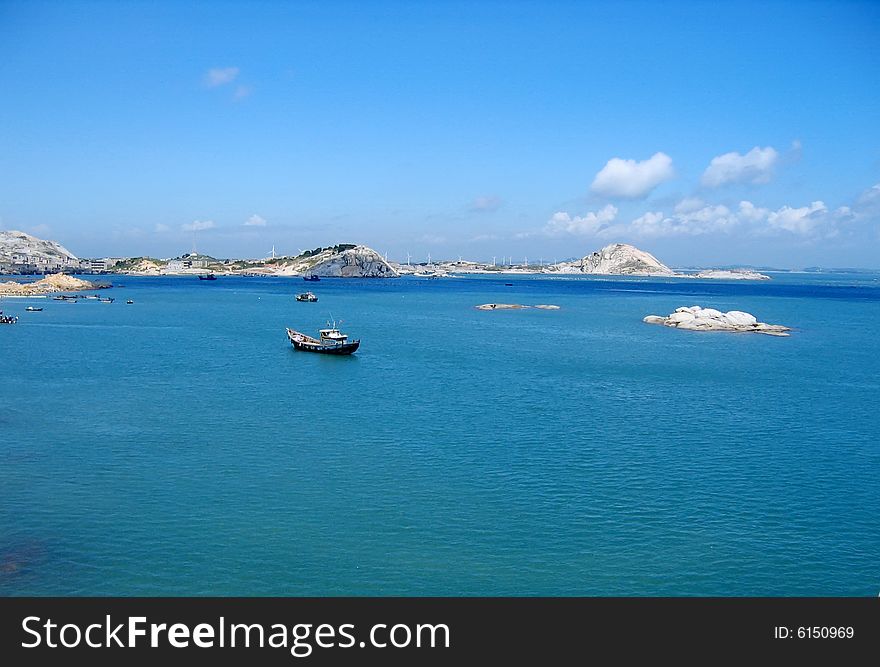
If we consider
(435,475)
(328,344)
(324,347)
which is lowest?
(435,475)

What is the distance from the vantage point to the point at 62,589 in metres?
14.1

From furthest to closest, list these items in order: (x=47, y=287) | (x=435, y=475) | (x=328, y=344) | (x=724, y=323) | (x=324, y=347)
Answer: (x=47, y=287) → (x=724, y=323) → (x=328, y=344) → (x=324, y=347) → (x=435, y=475)

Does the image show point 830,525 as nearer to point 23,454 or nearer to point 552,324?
point 23,454

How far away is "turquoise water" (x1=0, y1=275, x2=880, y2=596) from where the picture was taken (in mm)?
15156

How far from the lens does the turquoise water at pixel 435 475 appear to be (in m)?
15.2

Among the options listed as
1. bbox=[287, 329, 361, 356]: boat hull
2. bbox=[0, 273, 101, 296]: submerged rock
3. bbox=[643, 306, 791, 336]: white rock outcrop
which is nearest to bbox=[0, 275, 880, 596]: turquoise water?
bbox=[287, 329, 361, 356]: boat hull

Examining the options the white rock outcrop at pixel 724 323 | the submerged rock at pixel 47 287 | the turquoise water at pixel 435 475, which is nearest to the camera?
the turquoise water at pixel 435 475

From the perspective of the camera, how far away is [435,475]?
71.1 ft

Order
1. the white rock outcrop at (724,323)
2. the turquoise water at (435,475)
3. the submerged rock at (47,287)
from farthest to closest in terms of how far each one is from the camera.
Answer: the submerged rock at (47,287) < the white rock outcrop at (724,323) < the turquoise water at (435,475)

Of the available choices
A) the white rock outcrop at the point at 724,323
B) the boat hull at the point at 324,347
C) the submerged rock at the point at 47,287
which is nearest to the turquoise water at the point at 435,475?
the boat hull at the point at 324,347

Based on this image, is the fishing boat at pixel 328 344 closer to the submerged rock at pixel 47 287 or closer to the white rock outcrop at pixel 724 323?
the white rock outcrop at pixel 724 323

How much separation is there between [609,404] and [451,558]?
747 inches

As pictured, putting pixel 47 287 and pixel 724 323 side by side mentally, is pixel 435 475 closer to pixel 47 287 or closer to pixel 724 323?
pixel 724 323

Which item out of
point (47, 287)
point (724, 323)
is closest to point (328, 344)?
point (724, 323)
